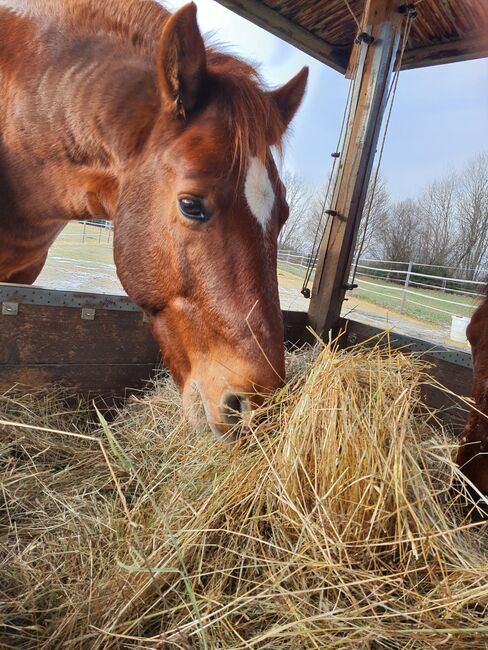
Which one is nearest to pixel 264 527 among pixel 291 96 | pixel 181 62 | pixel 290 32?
pixel 181 62

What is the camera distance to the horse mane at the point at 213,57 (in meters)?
1.24

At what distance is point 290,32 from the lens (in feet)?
9.86

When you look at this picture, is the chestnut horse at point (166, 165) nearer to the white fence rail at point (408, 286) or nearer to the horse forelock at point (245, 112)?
the horse forelock at point (245, 112)

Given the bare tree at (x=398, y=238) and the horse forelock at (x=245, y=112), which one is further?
the bare tree at (x=398, y=238)

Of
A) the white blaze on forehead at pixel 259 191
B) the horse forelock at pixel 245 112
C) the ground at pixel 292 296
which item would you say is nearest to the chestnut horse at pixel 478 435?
the white blaze on forehead at pixel 259 191

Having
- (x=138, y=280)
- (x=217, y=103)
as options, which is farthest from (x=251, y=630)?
(x=217, y=103)

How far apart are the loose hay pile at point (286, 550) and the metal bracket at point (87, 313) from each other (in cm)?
98

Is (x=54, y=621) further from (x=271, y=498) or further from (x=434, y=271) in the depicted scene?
(x=434, y=271)

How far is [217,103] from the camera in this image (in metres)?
1.27

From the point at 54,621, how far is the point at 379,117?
280 cm

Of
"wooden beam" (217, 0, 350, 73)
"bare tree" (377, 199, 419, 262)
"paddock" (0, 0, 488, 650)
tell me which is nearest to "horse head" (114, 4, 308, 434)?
"paddock" (0, 0, 488, 650)

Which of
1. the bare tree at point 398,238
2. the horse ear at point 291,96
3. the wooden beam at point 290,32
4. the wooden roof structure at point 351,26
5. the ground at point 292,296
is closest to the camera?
the horse ear at point 291,96

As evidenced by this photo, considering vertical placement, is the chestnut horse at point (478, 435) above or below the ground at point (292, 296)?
above

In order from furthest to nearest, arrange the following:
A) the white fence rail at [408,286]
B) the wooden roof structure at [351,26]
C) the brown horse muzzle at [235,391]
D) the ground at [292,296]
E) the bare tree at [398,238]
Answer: the bare tree at [398,238] < the white fence rail at [408,286] < the ground at [292,296] < the wooden roof structure at [351,26] < the brown horse muzzle at [235,391]
